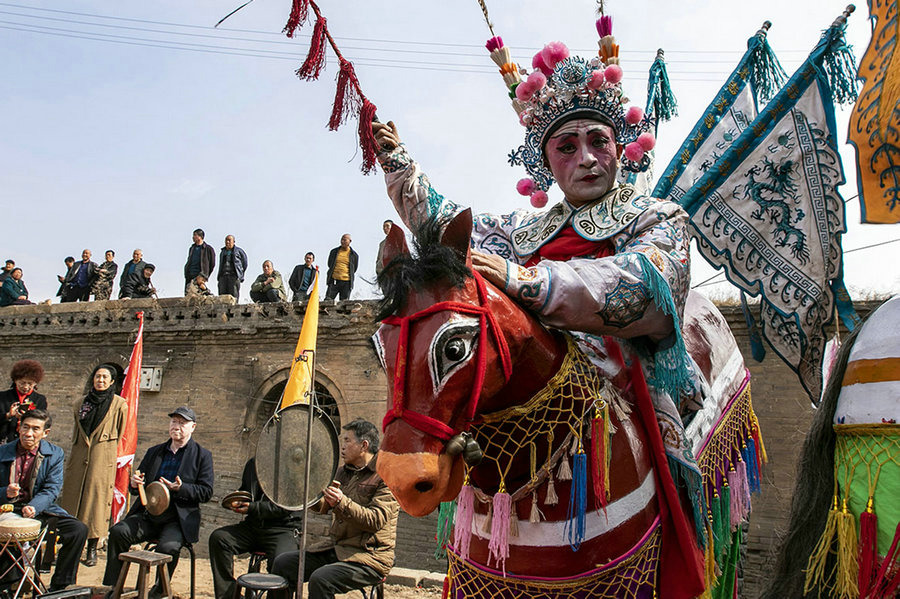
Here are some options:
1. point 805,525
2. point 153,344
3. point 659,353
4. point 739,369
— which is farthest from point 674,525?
point 153,344

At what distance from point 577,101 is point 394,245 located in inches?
44.4

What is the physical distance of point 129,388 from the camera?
9.96 m

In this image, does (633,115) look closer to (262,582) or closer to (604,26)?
(604,26)

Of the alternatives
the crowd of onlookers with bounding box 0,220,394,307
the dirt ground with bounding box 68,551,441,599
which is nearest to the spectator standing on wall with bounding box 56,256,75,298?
the crowd of onlookers with bounding box 0,220,394,307

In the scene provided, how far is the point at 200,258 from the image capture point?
592 inches

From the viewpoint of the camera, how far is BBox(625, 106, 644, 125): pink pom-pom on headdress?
2711 mm

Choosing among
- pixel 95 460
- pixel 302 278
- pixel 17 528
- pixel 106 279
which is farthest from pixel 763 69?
pixel 106 279

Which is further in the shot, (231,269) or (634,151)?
(231,269)

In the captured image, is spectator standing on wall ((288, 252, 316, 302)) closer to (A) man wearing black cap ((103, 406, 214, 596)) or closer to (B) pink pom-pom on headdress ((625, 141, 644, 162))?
(A) man wearing black cap ((103, 406, 214, 596))

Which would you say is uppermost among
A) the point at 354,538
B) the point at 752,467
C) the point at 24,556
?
the point at 752,467

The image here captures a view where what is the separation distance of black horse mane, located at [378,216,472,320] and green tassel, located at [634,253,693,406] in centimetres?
61

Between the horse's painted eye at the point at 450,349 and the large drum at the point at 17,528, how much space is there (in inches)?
217

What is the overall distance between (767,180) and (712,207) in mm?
320

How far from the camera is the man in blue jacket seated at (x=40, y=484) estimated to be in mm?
6340
